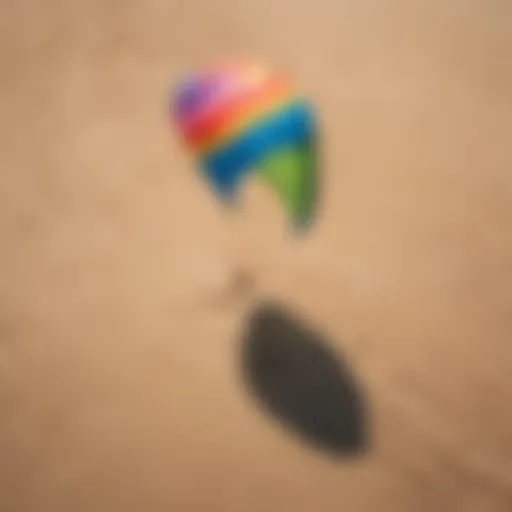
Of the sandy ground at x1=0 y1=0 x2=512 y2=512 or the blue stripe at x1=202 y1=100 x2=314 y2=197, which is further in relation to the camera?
the sandy ground at x1=0 y1=0 x2=512 y2=512

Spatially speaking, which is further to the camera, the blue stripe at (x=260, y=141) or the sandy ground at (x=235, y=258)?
the sandy ground at (x=235, y=258)

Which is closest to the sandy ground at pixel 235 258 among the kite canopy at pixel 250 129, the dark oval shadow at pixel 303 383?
the dark oval shadow at pixel 303 383

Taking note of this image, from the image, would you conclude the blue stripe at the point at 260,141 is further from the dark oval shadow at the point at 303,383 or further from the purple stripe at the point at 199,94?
the dark oval shadow at the point at 303,383

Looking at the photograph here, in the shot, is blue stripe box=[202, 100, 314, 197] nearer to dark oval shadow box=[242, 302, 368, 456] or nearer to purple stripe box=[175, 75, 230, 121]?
purple stripe box=[175, 75, 230, 121]

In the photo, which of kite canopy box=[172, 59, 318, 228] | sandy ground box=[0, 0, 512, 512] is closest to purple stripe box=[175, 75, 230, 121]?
kite canopy box=[172, 59, 318, 228]

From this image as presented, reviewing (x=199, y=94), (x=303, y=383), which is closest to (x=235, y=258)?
(x=303, y=383)
